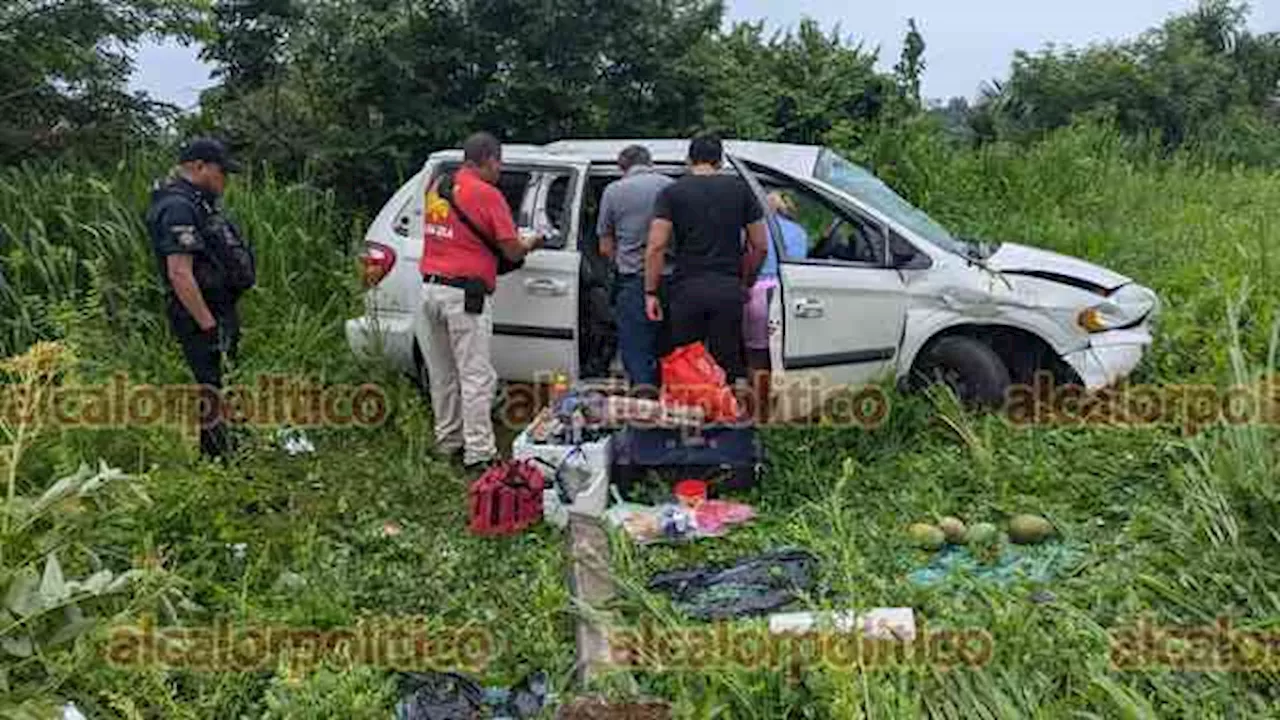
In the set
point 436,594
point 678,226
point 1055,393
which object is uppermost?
point 678,226

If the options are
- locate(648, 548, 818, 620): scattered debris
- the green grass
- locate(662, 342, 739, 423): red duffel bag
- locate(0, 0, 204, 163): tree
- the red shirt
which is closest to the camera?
the green grass

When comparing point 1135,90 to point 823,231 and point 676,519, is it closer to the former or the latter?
point 823,231

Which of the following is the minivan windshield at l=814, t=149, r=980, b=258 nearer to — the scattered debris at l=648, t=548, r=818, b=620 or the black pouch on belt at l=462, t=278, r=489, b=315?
the black pouch on belt at l=462, t=278, r=489, b=315

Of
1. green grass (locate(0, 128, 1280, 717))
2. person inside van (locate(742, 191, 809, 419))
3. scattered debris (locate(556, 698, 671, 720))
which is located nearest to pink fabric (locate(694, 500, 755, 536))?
green grass (locate(0, 128, 1280, 717))

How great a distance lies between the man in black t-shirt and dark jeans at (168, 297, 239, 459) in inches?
87.9

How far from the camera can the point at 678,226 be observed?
594 cm

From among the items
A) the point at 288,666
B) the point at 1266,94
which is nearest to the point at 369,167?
the point at 288,666

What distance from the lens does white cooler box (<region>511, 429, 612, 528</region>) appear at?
5289 millimetres

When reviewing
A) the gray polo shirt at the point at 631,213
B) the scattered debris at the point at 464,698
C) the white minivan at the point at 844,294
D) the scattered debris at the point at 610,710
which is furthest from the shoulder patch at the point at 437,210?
the scattered debris at the point at 610,710

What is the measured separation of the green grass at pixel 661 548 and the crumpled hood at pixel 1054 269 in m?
0.55

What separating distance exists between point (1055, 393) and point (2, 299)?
653cm

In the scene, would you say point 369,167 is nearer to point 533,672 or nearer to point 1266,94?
point 533,672

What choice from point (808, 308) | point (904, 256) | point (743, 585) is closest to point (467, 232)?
point (808, 308)

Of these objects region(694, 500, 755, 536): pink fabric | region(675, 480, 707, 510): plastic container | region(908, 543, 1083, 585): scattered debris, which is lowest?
region(694, 500, 755, 536): pink fabric
